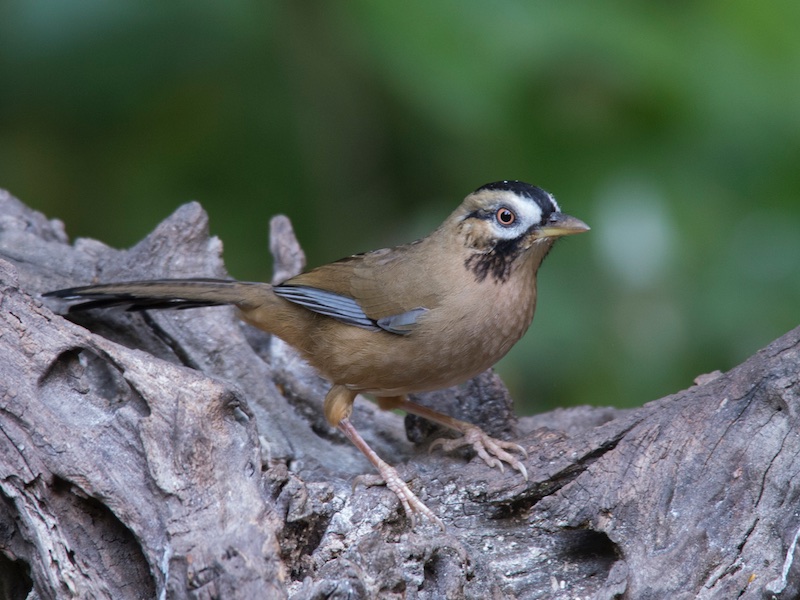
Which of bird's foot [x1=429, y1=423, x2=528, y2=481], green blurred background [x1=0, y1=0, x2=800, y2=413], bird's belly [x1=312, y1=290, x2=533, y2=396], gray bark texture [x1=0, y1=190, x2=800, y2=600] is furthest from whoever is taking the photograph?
green blurred background [x1=0, y1=0, x2=800, y2=413]

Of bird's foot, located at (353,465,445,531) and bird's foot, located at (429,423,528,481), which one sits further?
bird's foot, located at (429,423,528,481)

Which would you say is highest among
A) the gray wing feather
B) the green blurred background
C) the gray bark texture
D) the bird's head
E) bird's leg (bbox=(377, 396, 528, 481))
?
the green blurred background

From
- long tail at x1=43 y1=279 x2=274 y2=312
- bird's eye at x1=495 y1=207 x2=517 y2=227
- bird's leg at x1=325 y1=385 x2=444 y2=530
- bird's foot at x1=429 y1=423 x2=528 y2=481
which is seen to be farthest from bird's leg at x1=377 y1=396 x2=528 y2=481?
bird's eye at x1=495 y1=207 x2=517 y2=227

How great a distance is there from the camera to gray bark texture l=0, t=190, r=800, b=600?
3.58 metres

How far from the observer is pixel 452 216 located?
17.5ft

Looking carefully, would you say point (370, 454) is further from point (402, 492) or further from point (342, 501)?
point (342, 501)

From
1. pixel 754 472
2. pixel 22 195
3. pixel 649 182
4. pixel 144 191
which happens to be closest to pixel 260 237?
pixel 144 191

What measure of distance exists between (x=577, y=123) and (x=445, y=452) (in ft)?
9.16

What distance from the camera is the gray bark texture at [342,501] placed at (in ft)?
11.8

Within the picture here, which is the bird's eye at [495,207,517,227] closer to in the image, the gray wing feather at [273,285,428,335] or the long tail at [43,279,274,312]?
the gray wing feather at [273,285,428,335]

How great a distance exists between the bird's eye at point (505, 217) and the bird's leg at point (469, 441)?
109 cm

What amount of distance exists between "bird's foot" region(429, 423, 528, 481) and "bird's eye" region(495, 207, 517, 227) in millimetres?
1091

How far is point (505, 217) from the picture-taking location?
5.02 meters

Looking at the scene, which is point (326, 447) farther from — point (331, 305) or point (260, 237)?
point (260, 237)
